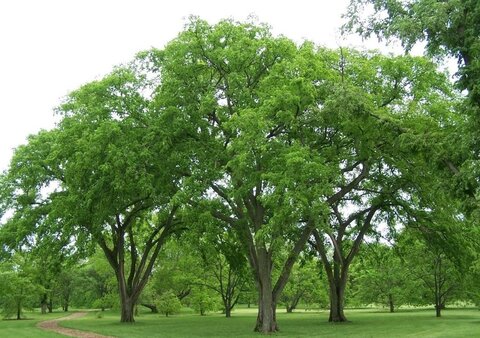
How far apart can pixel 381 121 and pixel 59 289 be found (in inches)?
2590

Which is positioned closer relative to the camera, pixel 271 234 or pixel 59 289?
pixel 271 234

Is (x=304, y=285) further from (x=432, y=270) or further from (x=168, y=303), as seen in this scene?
(x=432, y=270)

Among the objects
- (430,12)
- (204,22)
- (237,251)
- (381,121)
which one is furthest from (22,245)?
(430,12)

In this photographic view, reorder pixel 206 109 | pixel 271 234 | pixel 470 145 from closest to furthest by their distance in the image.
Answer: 1. pixel 470 145
2. pixel 271 234
3. pixel 206 109

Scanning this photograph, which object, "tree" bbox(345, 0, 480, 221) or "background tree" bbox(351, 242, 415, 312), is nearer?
"tree" bbox(345, 0, 480, 221)

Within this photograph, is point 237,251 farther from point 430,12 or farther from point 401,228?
point 430,12

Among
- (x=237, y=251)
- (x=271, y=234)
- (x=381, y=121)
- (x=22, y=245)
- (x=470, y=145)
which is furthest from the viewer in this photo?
(x=237, y=251)

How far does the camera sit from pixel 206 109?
21156mm

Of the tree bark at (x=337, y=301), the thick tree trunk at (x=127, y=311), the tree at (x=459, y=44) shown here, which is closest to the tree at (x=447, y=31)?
the tree at (x=459, y=44)

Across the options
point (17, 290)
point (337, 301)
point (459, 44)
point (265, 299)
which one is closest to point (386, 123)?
point (459, 44)

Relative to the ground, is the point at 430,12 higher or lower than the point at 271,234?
higher

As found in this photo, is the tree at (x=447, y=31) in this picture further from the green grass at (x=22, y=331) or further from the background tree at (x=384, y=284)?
the background tree at (x=384, y=284)

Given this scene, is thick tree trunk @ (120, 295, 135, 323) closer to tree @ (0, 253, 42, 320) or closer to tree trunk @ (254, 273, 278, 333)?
tree @ (0, 253, 42, 320)

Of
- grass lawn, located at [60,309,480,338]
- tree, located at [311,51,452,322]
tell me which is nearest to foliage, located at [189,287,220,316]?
grass lawn, located at [60,309,480,338]
